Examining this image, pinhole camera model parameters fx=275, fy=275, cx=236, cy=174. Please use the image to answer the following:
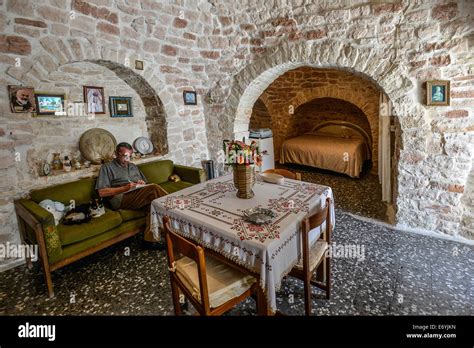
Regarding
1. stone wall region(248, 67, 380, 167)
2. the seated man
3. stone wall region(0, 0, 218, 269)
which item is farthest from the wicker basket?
stone wall region(248, 67, 380, 167)

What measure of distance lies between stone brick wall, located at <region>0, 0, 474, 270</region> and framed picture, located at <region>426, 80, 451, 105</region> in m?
0.07

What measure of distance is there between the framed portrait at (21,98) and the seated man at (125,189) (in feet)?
3.14

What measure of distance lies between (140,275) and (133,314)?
0.54 meters

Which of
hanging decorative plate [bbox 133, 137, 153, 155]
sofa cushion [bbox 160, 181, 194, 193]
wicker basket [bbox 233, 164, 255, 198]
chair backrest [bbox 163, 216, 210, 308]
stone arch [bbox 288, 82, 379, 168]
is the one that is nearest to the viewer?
chair backrest [bbox 163, 216, 210, 308]

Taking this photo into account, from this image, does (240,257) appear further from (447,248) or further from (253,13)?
(253,13)

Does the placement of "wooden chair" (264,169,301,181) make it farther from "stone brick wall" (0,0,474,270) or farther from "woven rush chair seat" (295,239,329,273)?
"stone brick wall" (0,0,474,270)

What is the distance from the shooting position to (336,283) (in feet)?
8.02

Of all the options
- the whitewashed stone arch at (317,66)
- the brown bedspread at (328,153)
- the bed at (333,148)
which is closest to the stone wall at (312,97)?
the bed at (333,148)

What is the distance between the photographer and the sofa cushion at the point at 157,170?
4.00 meters

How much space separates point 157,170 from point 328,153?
3.63 metres

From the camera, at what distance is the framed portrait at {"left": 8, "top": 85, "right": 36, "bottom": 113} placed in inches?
110

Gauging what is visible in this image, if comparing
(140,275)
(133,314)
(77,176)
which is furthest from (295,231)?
(77,176)

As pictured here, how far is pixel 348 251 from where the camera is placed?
2941 millimetres

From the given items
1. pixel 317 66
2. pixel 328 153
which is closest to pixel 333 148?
pixel 328 153
